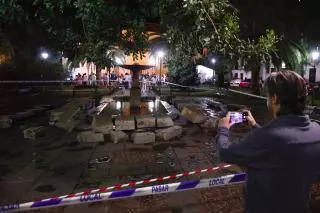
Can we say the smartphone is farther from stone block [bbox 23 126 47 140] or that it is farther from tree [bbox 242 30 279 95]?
stone block [bbox 23 126 47 140]

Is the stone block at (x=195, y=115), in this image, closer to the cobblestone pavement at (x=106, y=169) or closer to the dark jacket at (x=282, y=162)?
the cobblestone pavement at (x=106, y=169)

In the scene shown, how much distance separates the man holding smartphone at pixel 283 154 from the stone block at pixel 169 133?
8103mm

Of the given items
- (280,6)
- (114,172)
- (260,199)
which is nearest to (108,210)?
(114,172)

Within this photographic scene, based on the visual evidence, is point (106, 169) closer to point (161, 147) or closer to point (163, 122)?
point (161, 147)

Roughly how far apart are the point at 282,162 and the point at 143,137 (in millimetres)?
7977

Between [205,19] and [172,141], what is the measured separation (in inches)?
244

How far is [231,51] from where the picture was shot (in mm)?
4203

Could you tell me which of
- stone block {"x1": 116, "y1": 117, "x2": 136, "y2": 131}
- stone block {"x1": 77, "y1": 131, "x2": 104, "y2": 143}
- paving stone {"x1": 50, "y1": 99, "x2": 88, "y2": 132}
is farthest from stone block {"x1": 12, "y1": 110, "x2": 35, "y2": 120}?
stone block {"x1": 116, "y1": 117, "x2": 136, "y2": 131}

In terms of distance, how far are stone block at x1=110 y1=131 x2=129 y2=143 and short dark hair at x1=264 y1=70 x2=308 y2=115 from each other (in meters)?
8.26

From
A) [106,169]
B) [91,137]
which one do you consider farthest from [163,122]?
[106,169]

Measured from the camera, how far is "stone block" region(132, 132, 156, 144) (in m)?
9.75

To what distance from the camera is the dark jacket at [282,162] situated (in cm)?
192

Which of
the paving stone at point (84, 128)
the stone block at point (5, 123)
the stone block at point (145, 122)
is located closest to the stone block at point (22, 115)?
the stone block at point (5, 123)

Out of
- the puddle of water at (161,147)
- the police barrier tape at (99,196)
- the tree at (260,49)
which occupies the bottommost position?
the puddle of water at (161,147)
